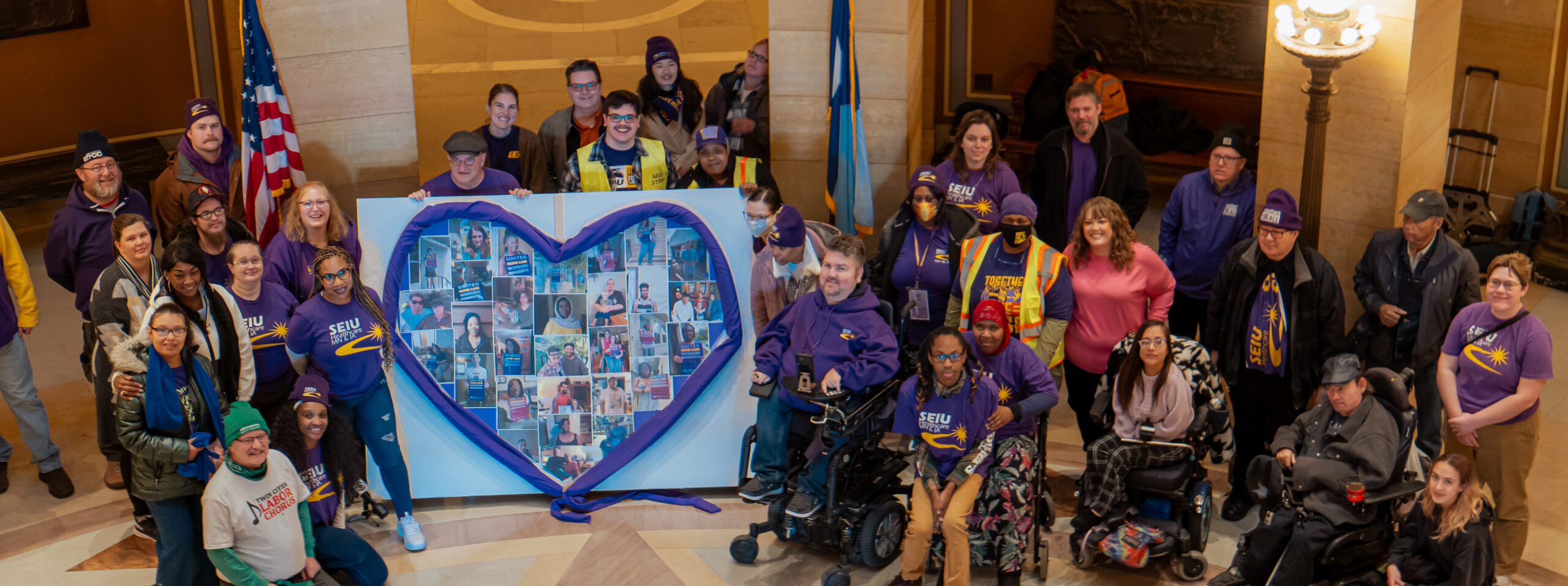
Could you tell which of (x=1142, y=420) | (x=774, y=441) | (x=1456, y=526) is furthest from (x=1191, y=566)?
(x=774, y=441)

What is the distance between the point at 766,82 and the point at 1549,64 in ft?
18.3

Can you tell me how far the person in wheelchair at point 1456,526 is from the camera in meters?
5.05

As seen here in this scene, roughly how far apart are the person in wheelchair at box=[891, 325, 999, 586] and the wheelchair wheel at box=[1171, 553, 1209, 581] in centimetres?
102

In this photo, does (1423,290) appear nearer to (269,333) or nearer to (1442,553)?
(1442,553)

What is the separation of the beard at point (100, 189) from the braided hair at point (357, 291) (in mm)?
1292

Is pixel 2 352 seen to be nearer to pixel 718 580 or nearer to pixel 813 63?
pixel 718 580

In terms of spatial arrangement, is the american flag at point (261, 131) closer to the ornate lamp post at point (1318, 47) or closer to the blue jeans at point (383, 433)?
the blue jeans at point (383, 433)


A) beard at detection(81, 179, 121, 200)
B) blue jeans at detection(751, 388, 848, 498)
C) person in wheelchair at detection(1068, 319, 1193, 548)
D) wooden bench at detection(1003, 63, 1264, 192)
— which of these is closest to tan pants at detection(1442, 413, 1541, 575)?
person in wheelchair at detection(1068, 319, 1193, 548)

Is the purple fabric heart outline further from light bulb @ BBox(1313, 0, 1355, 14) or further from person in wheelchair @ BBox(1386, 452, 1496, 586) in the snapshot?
person in wheelchair @ BBox(1386, 452, 1496, 586)

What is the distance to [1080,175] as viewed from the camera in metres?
7.30

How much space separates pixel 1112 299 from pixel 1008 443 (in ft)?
3.12

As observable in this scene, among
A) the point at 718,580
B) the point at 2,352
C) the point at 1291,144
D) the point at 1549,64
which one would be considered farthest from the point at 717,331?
Answer: the point at 1549,64

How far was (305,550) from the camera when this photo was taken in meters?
5.69

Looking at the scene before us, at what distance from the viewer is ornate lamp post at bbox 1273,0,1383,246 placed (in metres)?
6.40
